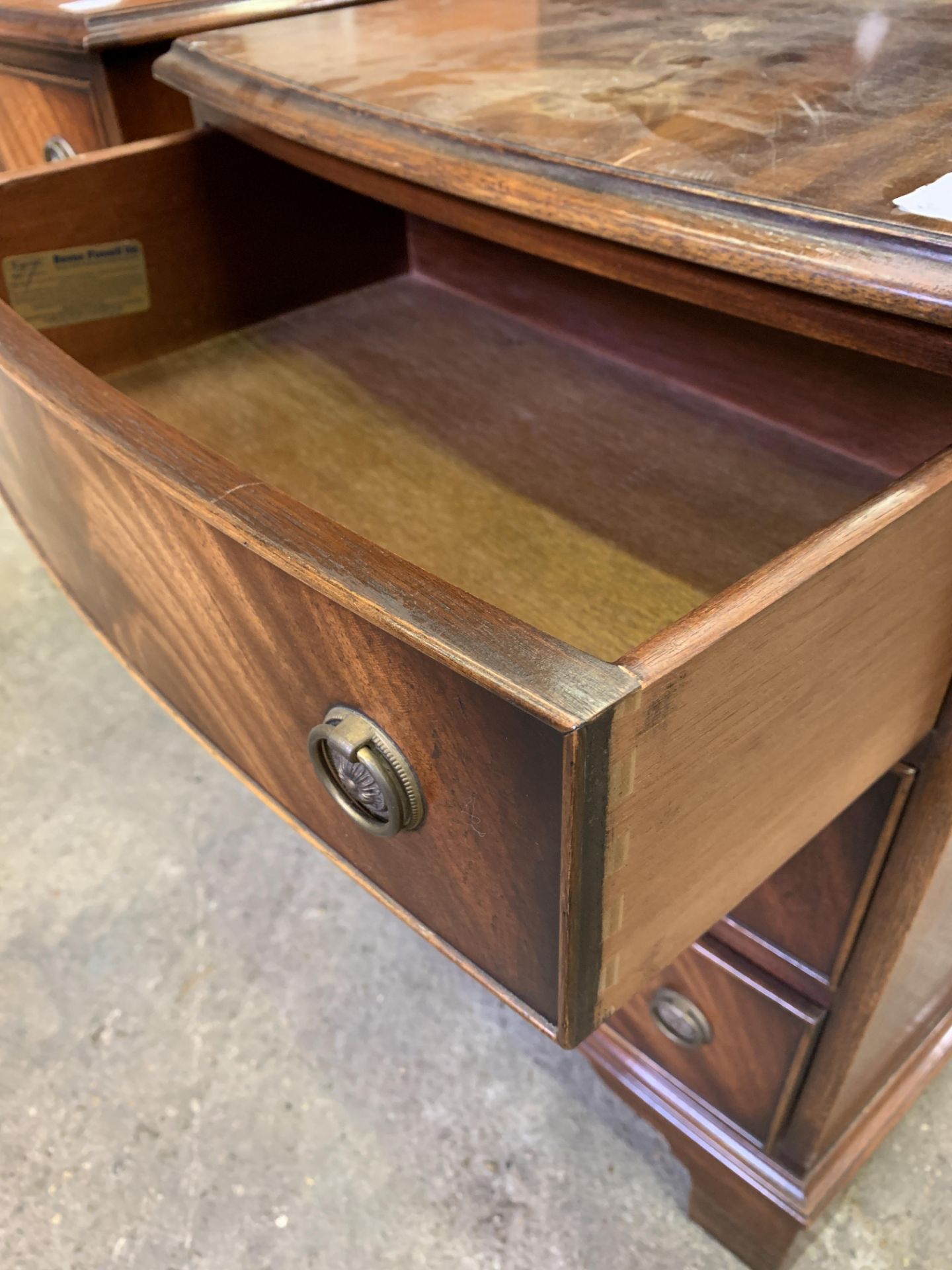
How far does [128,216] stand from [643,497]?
1.26 feet

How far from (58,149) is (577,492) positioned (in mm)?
563

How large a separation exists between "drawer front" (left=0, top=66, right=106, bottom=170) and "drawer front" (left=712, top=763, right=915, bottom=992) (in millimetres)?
694

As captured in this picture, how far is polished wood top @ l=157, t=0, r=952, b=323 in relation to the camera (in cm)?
36

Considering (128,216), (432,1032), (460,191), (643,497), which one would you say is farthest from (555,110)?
(432,1032)

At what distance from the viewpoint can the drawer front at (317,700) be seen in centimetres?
29

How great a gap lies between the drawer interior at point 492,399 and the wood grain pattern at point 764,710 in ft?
0.32

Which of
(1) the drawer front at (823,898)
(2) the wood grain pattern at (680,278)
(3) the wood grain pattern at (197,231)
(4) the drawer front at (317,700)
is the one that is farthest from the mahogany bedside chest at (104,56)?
(1) the drawer front at (823,898)

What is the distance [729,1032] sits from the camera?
67 centimetres

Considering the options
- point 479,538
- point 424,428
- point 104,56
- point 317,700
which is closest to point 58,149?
point 104,56

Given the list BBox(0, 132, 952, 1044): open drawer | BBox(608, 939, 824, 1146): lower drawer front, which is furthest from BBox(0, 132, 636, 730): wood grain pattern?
BBox(608, 939, 824, 1146): lower drawer front

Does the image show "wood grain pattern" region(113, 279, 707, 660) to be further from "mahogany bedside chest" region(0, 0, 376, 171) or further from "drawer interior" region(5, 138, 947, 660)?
"mahogany bedside chest" region(0, 0, 376, 171)

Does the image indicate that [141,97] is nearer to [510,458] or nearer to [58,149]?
[58,149]

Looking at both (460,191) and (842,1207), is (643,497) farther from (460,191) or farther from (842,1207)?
(842,1207)

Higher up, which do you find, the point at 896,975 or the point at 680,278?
the point at 680,278
